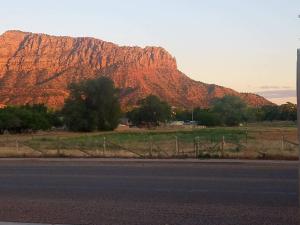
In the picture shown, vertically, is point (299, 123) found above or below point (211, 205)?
above

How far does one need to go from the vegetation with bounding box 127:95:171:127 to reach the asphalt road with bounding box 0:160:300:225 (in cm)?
10142

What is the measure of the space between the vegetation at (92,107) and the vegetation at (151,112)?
848 inches

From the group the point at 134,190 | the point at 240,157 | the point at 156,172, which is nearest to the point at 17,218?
the point at 134,190

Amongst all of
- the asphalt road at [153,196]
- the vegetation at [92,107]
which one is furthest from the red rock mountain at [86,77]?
the asphalt road at [153,196]

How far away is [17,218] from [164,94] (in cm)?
15942

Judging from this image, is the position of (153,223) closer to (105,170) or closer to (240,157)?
(105,170)

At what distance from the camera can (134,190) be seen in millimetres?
15766

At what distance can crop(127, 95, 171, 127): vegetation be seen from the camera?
125m

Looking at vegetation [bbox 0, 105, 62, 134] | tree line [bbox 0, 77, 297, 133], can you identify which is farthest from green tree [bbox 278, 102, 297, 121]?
vegetation [bbox 0, 105, 62, 134]

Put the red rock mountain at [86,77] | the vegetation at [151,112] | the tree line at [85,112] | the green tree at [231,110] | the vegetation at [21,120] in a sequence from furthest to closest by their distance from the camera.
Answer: the red rock mountain at [86,77]
the green tree at [231,110]
the vegetation at [151,112]
the tree line at [85,112]
the vegetation at [21,120]

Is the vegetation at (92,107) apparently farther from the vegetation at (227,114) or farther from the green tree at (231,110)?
the green tree at (231,110)

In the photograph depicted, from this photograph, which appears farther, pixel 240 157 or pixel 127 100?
pixel 127 100

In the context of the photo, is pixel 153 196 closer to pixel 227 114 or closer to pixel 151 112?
pixel 151 112

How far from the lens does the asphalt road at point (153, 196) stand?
11.1m
